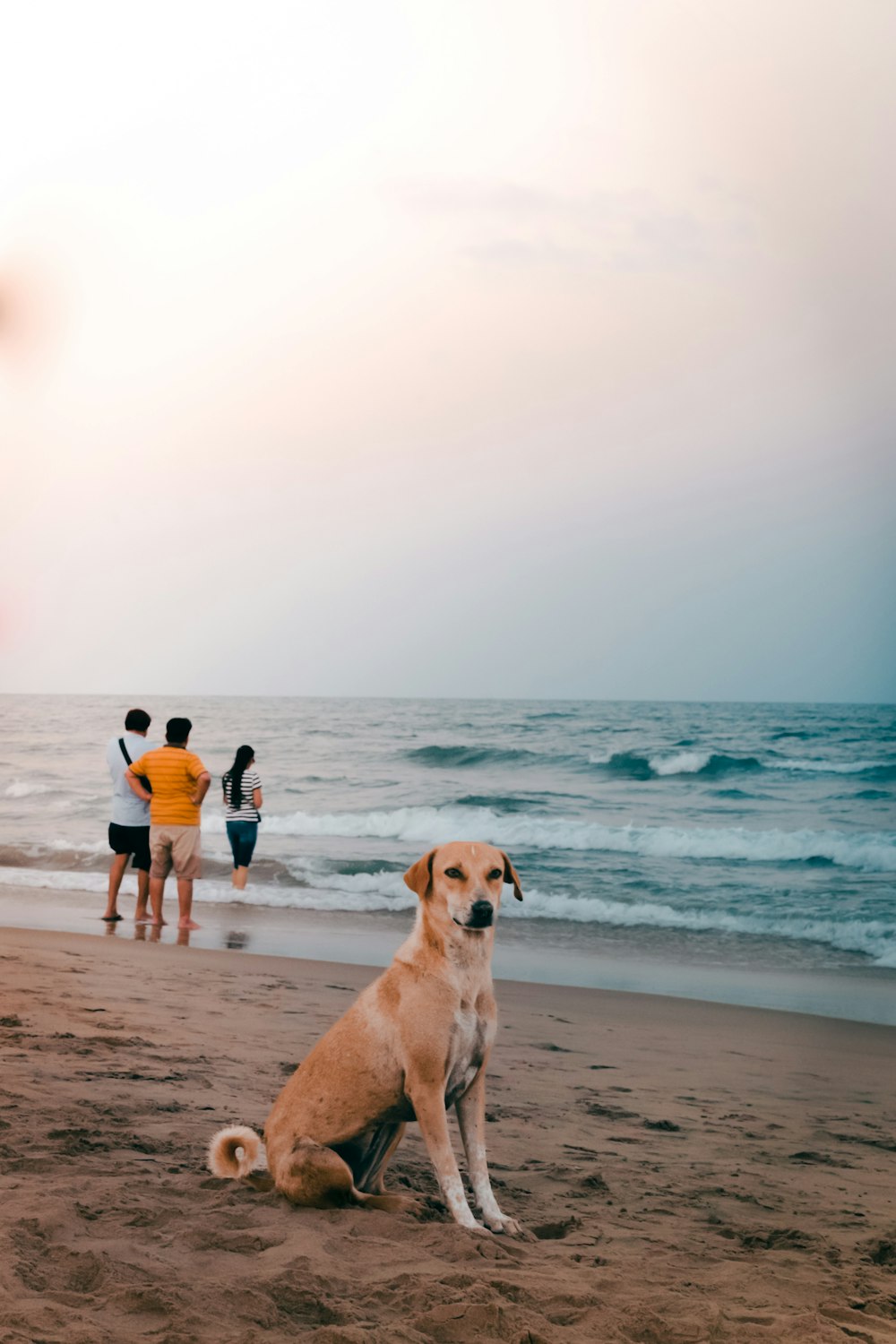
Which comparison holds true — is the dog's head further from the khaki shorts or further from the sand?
the khaki shorts

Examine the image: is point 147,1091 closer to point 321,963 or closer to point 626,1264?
point 626,1264

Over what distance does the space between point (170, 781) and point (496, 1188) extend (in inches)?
237

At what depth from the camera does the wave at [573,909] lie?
1212 centimetres

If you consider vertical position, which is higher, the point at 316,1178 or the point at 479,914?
the point at 479,914

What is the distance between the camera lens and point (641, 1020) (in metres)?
7.70

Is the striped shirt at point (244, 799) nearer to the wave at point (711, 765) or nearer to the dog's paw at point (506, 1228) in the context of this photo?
the dog's paw at point (506, 1228)

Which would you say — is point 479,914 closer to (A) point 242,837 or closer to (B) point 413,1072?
(B) point 413,1072

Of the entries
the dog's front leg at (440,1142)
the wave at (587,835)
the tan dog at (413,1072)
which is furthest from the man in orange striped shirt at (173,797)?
the wave at (587,835)

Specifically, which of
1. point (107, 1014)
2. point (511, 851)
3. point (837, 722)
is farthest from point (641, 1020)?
point (837, 722)

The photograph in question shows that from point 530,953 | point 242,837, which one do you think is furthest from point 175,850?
point 530,953

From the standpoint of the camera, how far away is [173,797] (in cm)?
978

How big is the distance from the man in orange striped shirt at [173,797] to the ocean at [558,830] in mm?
824

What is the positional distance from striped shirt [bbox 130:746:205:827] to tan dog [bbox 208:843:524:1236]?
5.98 meters

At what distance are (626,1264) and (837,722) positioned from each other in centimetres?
3832
